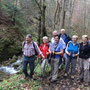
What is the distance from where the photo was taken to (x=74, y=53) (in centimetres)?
515

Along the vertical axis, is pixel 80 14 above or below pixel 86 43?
above

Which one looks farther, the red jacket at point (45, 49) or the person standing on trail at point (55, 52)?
the red jacket at point (45, 49)

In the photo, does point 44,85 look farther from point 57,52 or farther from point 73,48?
point 73,48

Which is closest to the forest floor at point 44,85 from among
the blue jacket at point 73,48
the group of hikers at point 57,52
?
the group of hikers at point 57,52

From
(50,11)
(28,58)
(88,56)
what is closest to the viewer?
(88,56)

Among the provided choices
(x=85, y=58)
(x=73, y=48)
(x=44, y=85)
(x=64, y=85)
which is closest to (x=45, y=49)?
(x=73, y=48)

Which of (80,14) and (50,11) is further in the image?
(80,14)

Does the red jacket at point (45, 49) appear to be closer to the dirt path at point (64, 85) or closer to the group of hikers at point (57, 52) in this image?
the group of hikers at point (57, 52)

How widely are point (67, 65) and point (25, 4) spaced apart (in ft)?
61.6

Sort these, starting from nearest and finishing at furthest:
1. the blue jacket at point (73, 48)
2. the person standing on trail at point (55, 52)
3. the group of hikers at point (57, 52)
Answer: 1. the group of hikers at point (57, 52)
2. the person standing on trail at point (55, 52)
3. the blue jacket at point (73, 48)

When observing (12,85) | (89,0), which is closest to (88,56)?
(12,85)

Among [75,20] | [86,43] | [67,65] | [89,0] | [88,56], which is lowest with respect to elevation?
[67,65]

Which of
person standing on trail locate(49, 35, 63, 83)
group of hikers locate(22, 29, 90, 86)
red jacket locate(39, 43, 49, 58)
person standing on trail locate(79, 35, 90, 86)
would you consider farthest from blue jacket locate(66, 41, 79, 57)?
red jacket locate(39, 43, 49, 58)

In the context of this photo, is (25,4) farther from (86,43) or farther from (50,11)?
(86,43)
